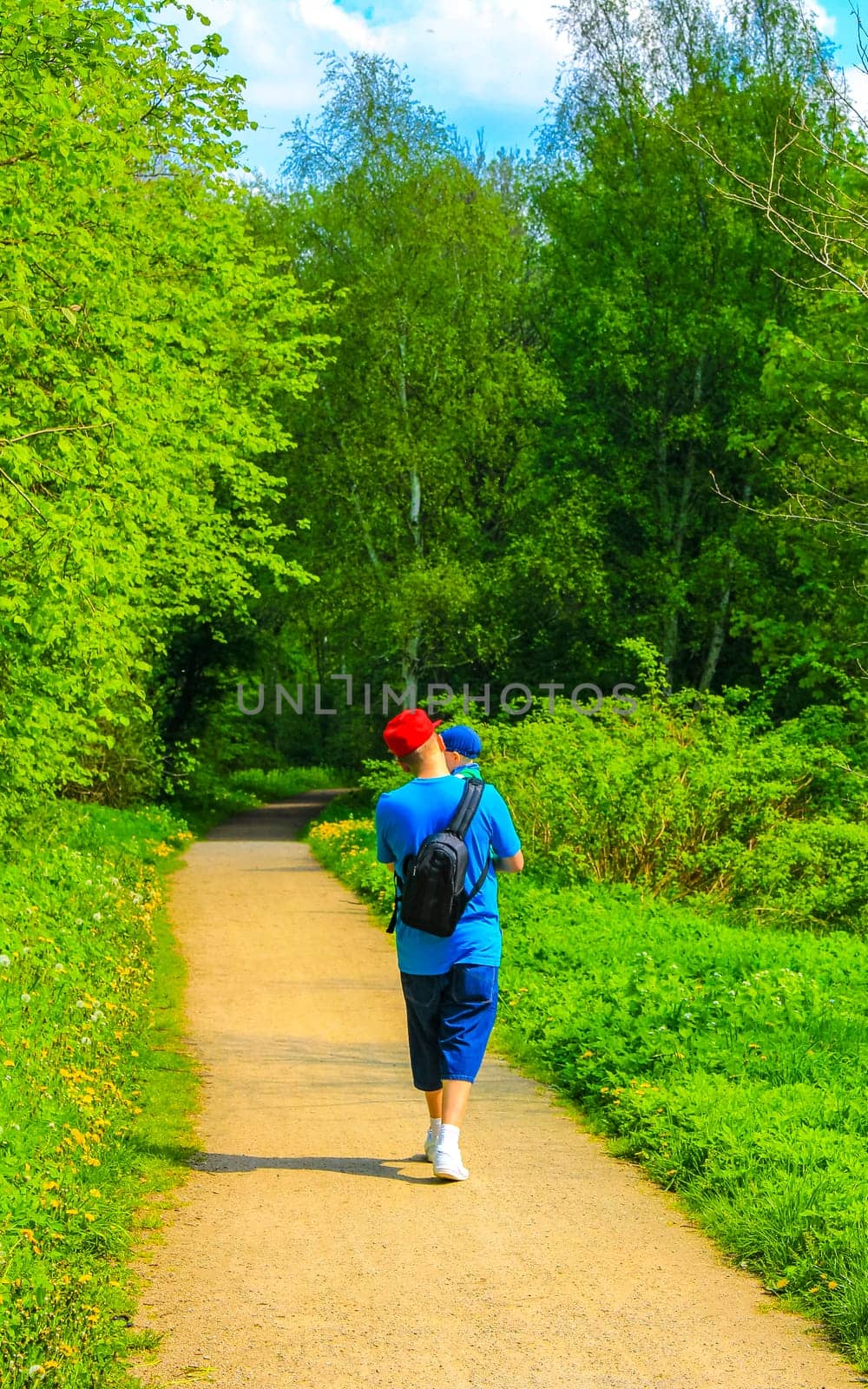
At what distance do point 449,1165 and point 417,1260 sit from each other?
1.01m

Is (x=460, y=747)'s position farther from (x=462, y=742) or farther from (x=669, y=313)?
(x=669, y=313)

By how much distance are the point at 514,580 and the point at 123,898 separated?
1691 centimetres

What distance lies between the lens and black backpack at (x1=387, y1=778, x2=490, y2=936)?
6145 mm

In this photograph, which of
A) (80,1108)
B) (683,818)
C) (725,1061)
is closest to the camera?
(80,1108)

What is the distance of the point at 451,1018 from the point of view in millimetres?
A: 6336

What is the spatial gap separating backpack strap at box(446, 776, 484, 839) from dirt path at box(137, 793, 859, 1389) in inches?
59.2

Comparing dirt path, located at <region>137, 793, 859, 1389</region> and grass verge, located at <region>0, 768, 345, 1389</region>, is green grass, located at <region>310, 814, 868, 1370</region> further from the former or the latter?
grass verge, located at <region>0, 768, 345, 1389</region>

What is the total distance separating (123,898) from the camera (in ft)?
45.1

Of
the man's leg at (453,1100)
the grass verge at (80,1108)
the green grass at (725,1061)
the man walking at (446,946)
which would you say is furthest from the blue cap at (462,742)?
the grass verge at (80,1108)

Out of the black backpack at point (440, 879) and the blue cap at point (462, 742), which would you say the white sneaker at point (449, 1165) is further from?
the blue cap at point (462, 742)

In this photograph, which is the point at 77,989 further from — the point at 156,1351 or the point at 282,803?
the point at 282,803

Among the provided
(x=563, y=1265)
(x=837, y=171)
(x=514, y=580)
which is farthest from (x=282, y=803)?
(x=563, y=1265)

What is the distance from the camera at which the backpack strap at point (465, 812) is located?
624 cm

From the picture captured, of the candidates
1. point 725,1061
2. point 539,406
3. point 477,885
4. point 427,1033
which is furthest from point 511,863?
point 539,406
